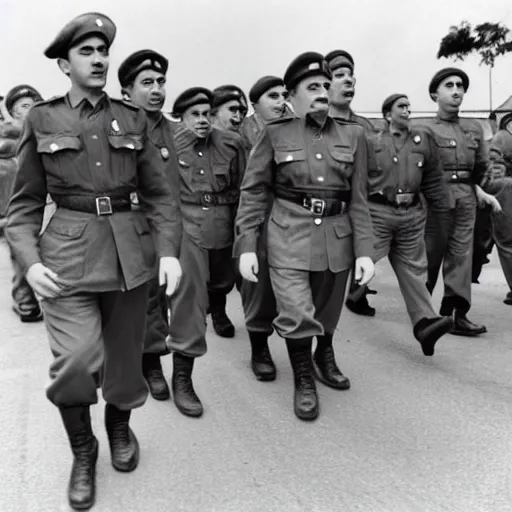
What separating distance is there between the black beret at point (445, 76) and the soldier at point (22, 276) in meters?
3.55

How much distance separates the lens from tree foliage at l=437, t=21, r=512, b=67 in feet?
61.6

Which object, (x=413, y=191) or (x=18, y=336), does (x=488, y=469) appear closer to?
(x=413, y=191)

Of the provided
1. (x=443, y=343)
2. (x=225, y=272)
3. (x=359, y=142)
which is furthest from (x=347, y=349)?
(x=359, y=142)

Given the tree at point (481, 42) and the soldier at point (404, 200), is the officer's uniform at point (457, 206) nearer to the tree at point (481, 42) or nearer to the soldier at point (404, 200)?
the soldier at point (404, 200)

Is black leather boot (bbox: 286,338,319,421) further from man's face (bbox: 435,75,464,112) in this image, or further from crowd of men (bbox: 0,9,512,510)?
man's face (bbox: 435,75,464,112)

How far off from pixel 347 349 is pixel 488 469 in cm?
→ 228

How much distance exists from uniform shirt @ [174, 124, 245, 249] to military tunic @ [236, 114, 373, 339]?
563 mm

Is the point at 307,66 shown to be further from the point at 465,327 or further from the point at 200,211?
the point at 465,327

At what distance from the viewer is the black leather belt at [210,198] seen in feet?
16.2

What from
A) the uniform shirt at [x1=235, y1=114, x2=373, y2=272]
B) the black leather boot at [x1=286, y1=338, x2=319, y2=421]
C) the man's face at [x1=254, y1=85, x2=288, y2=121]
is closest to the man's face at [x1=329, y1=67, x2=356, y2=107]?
the man's face at [x1=254, y1=85, x2=288, y2=121]

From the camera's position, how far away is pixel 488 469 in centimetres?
337

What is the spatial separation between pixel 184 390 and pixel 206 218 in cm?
120

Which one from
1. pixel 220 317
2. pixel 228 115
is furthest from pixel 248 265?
pixel 228 115

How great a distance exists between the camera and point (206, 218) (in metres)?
4.86
